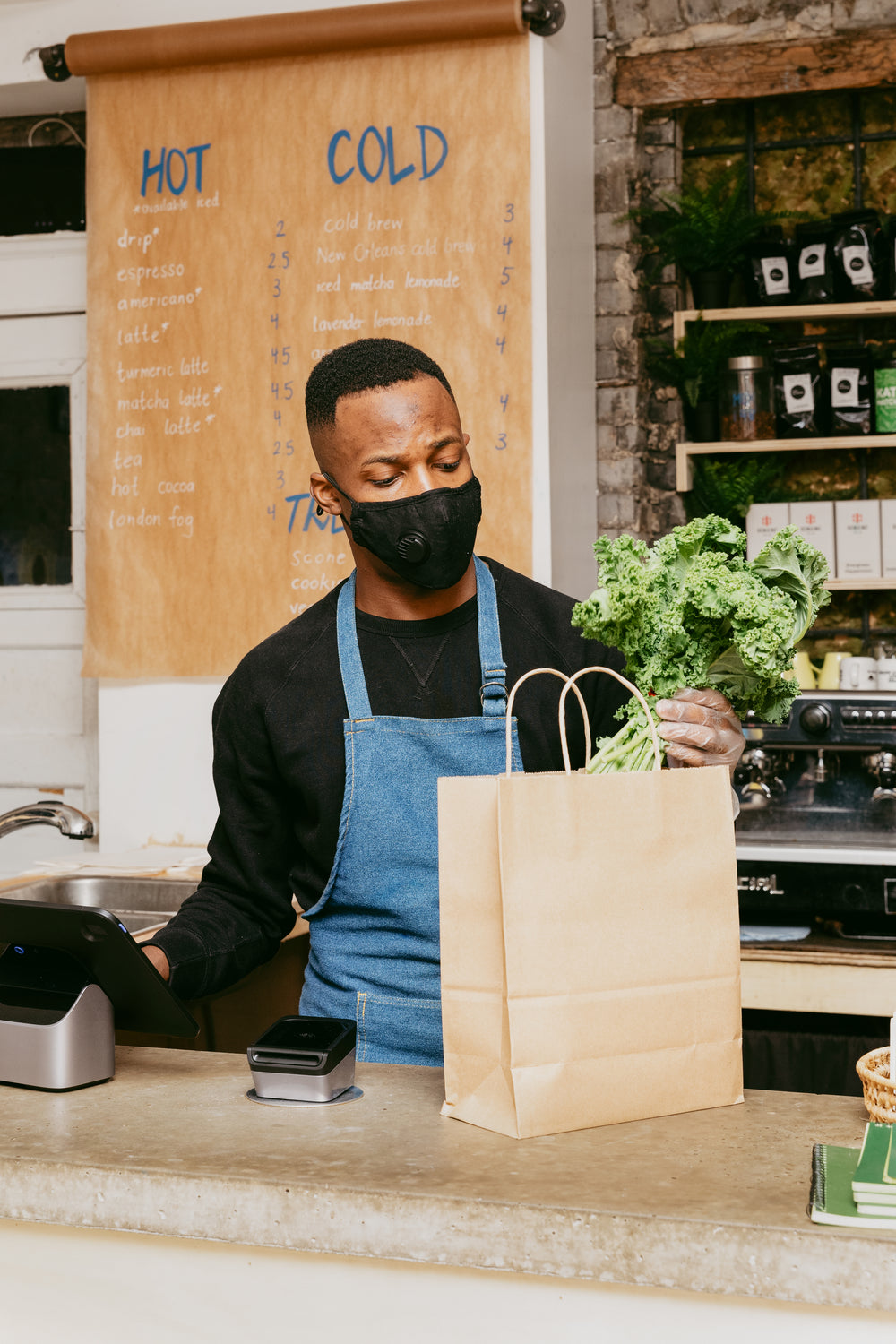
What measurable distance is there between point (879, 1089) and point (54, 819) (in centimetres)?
142

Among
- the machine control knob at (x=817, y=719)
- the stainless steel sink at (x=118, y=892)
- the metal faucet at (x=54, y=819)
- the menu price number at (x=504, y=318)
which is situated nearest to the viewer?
the metal faucet at (x=54, y=819)

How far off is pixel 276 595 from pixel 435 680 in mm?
1466

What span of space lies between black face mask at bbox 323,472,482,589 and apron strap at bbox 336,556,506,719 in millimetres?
101

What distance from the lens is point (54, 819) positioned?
211 centimetres

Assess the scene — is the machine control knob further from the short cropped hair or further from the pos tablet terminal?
the pos tablet terminal

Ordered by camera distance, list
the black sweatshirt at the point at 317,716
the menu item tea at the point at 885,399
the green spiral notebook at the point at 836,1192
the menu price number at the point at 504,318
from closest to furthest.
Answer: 1. the green spiral notebook at the point at 836,1192
2. the black sweatshirt at the point at 317,716
3. the menu price number at the point at 504,318
4. the menu item tea at the point at 885,399

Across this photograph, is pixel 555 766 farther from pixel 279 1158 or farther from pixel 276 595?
pixel 276 595

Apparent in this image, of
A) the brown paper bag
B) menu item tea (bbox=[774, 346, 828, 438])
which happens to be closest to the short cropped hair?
the brown paper bag

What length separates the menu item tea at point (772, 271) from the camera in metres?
3.84

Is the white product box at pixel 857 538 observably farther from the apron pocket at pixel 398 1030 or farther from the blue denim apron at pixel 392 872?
the apron pocket at pixel 398 1030

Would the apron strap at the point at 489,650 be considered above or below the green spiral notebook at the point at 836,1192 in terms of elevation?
above

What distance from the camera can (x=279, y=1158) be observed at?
41.8 inches

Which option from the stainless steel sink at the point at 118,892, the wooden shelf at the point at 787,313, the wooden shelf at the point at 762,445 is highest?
the wooden shelf at the point at 787,313

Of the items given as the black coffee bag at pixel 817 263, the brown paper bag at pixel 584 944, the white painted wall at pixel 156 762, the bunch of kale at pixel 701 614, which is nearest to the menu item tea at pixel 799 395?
the black coffee bag at pixel 817 263
